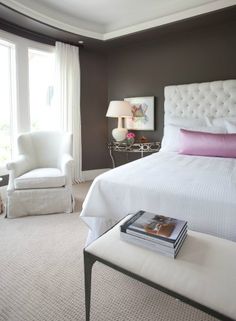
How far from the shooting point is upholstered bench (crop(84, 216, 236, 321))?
0.92 m

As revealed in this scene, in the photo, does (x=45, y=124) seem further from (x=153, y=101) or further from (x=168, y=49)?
(x=168, y=49)

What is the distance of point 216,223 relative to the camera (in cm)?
137

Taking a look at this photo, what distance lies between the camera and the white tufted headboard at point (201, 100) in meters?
3.26

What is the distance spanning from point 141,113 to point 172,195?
2861 millimetres

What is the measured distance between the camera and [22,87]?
3.66 metres

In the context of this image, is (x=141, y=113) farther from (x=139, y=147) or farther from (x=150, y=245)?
(x=150, y=245)

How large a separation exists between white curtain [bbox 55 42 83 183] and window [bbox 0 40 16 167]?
70 cm

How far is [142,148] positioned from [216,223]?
263 centimetres

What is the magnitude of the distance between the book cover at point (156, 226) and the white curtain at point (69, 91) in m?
3.07

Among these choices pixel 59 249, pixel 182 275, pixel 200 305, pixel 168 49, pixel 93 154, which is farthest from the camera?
pixel 93 154

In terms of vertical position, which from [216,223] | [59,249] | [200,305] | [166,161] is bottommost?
[59,249]

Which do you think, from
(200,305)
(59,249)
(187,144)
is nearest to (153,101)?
(187,144)

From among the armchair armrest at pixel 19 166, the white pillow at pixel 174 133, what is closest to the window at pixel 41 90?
the armchair armrest at pixel 19 166

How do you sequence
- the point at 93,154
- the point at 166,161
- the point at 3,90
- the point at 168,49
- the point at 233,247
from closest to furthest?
the point at 233,247, the point at 166,161, the point at 3,90, the point at 168,49, the point at 93,154
